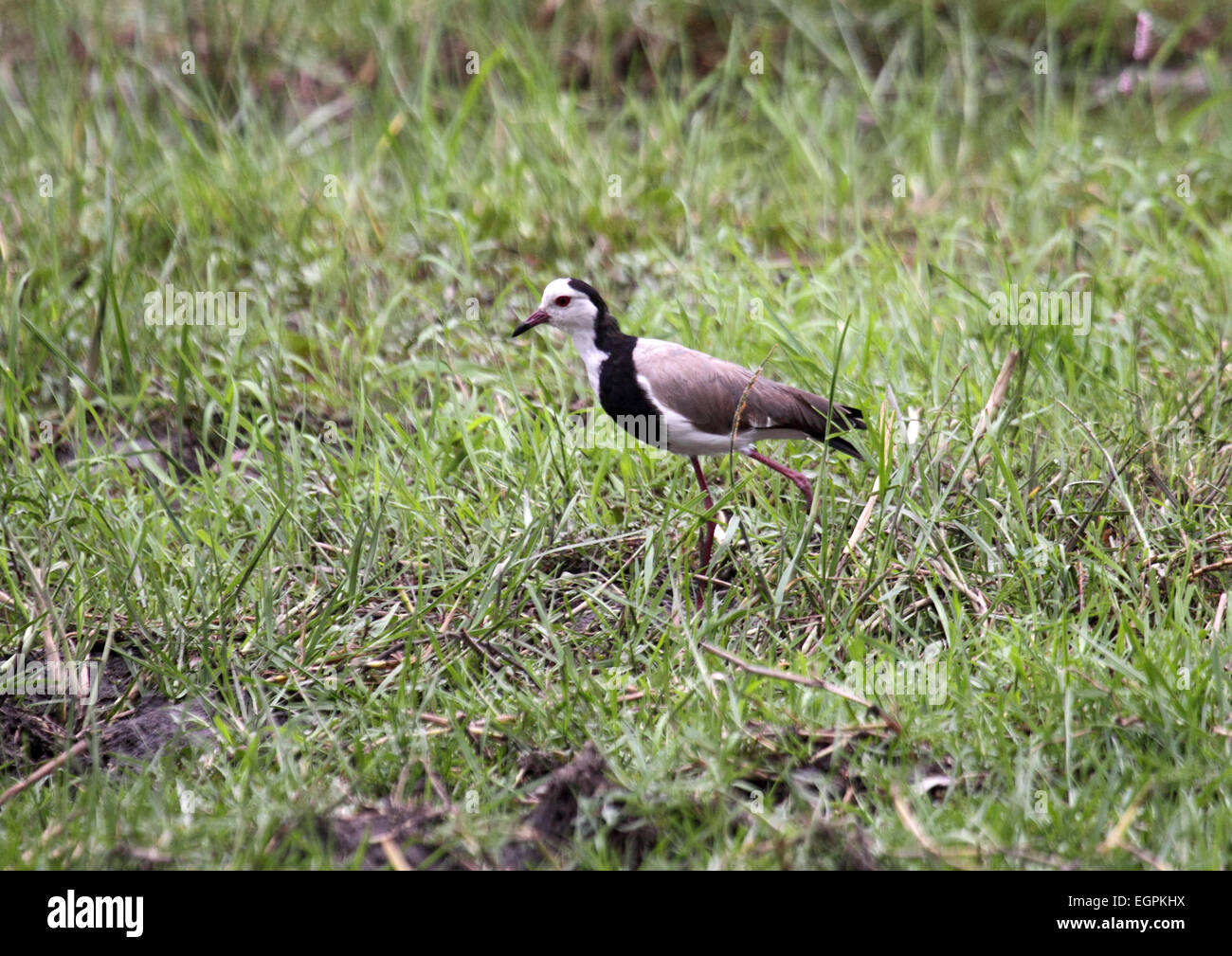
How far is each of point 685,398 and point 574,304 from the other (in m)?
0.56

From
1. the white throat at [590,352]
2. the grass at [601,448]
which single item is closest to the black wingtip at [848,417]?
the grass at [601,448]

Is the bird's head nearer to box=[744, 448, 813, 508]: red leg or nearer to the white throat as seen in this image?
the white throat

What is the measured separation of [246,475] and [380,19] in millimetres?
3605

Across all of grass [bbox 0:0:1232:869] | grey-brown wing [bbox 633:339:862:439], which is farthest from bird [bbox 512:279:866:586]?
grass [bbox 0:0:1232:869]

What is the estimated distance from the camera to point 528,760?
11.3 ft

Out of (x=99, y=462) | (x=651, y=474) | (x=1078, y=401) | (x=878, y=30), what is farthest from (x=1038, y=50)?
(x=99, y=462)

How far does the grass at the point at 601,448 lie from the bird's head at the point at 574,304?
47 cm

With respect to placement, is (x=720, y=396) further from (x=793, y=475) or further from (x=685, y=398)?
(x=793, y=475)

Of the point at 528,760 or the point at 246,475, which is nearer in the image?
the point at 528,760

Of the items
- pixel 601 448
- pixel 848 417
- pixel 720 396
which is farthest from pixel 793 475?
pixel 601 448

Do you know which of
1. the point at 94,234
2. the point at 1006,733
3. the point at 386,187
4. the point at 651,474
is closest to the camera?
the point at 1006,733

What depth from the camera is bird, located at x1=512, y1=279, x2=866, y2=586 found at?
13.9 ft

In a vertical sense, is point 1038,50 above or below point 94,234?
above

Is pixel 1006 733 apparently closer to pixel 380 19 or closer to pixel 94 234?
pixel 94 234
